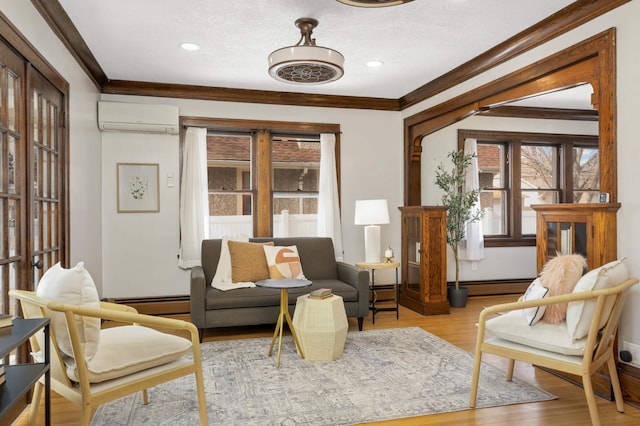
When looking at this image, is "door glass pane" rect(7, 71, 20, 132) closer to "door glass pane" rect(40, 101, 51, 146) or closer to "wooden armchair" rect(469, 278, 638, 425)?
"door glass pane" rect(40, 101, 51, 146)

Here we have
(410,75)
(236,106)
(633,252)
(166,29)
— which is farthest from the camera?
(236,106)

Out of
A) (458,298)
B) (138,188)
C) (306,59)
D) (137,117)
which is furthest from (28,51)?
(458,298)

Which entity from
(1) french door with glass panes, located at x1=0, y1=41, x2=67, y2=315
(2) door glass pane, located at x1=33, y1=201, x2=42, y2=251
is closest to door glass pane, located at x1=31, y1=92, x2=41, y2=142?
(1) french door with glass panes, located at x1=0, y1=41, x2=67, y2=315

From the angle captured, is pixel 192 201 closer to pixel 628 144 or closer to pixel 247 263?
pixel 247 263

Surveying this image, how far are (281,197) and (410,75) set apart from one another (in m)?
2.09

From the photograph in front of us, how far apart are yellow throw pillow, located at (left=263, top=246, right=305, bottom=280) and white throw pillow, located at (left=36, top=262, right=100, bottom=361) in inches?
95.8

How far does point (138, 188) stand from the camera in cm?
507

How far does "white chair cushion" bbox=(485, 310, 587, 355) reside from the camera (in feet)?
8.14

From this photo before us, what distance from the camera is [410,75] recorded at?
4.77 m

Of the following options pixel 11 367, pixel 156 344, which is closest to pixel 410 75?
pixel 156 344

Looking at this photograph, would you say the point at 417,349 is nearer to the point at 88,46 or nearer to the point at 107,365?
the point at 107,365

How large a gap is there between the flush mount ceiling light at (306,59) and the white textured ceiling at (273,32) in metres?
0.12

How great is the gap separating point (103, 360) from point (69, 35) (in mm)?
2659

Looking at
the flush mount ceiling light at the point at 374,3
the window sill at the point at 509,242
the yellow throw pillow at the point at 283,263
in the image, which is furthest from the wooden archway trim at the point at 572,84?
the yellow throw pillow at the point at 283,263
